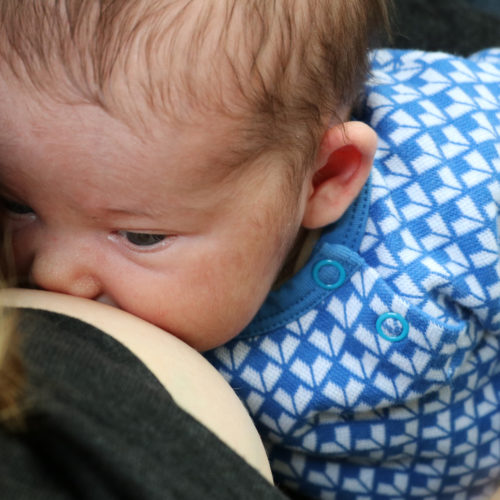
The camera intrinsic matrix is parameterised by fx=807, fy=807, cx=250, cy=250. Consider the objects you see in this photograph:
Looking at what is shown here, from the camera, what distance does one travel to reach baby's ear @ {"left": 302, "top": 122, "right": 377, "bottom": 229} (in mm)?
962

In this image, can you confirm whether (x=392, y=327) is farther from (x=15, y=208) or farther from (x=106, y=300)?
(x=15, y=208)

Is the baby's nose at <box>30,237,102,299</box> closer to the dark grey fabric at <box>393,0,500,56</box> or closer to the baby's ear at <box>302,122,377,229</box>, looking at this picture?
the baby's ear at <box>302,122,377,229</box>

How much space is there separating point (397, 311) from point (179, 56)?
0.44 meters

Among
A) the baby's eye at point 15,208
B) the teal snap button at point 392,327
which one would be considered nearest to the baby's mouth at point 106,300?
the baby's eye at point 15,208

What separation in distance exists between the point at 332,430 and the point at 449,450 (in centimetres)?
19

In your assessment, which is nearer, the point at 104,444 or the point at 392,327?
the point at 104,444

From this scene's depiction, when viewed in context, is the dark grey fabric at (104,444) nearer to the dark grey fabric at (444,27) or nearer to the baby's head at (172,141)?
the baby's head at (172,141)

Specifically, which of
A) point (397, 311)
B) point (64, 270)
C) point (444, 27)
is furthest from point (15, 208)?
point (444, 27)

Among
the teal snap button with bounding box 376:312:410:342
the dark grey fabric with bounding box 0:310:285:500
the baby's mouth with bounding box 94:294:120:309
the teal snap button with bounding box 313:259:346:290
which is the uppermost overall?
the dark grey fabric with bounding box 0:310:285:500

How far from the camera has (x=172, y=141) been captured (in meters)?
0.82

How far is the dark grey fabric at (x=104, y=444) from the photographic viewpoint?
0.58m

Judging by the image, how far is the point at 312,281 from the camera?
1058mm

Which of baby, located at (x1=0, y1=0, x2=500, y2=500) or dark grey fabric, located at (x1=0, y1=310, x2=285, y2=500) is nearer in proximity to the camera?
dark grey fabric, located at (x1=0, y1=310, x2=285, y2=500)

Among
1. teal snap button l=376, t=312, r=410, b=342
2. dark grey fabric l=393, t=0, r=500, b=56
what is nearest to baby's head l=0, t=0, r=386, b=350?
teal snap button l=376, t=312, r=410, b=342
